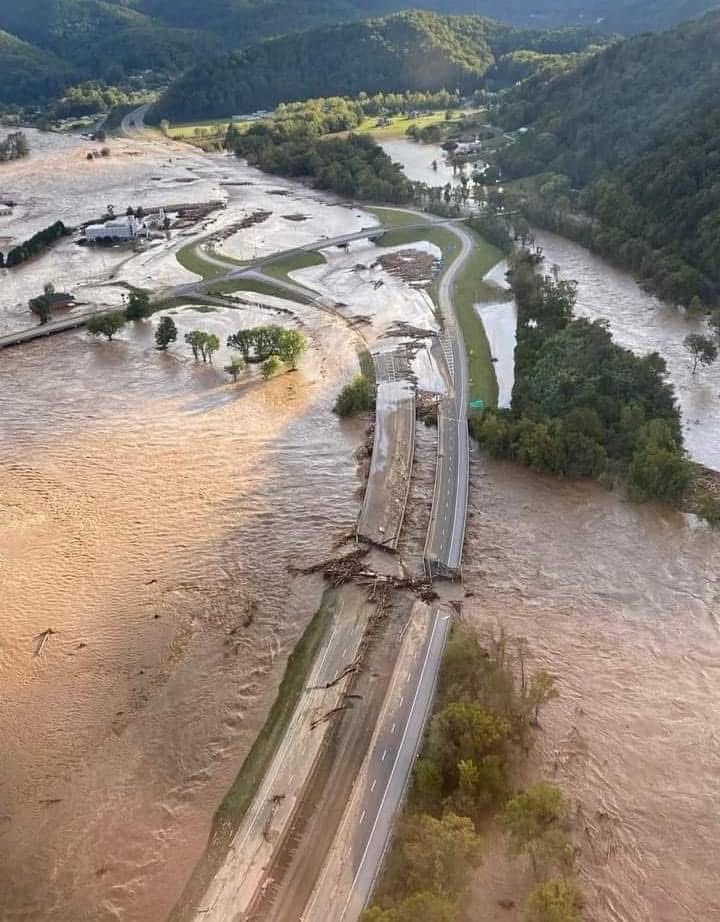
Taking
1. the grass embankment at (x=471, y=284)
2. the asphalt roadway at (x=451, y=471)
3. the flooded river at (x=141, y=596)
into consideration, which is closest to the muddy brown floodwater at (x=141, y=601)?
the flooded river at (x=141, y=596)

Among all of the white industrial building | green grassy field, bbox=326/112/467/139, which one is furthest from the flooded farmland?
green grassy field, bbox=326/112/467/139

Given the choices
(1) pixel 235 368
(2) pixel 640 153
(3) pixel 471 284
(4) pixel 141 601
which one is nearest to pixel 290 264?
(3) pixel 471 284

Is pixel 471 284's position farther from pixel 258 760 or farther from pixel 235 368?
pixel 258 760

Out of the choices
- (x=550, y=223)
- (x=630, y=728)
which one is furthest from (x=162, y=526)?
(x=550, y=223)

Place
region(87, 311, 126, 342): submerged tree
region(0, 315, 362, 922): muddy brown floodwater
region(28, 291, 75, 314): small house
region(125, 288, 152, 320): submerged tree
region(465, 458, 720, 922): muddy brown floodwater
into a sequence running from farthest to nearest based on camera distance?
region(28, 291, 75, 314): small house → region(125, 288, 152, 320): submerged tree → region(87, 311, 126, 342): submerged tree → region(0, 315, 362, 922): muddy brown floodwater → region(465, 458, 720, 922): muddy brown floodwater

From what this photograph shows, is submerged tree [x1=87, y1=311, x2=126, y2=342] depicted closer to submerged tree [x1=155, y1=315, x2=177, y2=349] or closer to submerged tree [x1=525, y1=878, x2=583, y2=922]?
submerged tree [x1=155, y1=315, x2=177, y2=349]

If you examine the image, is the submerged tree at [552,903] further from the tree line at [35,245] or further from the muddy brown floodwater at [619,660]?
the tree line at [35,245]

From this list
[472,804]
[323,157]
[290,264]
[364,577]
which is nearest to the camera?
[472,804]
